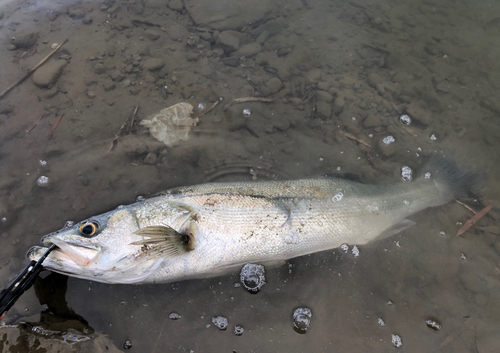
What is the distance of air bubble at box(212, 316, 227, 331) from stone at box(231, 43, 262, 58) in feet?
14.3

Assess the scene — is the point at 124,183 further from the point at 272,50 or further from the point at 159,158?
the point at 272,50

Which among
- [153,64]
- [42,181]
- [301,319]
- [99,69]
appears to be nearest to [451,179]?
[301,319]

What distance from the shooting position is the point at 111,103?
4477 mm

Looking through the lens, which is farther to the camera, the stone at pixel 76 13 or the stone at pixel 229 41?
the stone at pixel 76 13

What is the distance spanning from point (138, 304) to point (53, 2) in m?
6.18

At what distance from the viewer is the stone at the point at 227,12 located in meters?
5.56

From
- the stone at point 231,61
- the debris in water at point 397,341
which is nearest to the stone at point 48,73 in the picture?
the stone at point 231,61

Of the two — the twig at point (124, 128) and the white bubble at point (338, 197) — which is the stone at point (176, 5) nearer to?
the twig at point (124, 128)

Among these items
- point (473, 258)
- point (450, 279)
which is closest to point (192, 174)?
point (450, 279)

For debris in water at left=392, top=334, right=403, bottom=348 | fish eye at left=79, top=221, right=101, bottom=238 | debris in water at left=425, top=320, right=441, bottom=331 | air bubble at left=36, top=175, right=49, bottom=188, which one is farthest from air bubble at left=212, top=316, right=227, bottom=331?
air bubble at left=36, top=175, right=49, bottom=188

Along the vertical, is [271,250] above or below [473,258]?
above

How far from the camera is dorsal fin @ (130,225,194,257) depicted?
257cm

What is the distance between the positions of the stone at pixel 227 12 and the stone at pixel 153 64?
1.29 meters

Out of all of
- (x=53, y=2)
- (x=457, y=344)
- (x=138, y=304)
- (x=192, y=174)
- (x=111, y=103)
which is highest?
(x=53, y=2)
